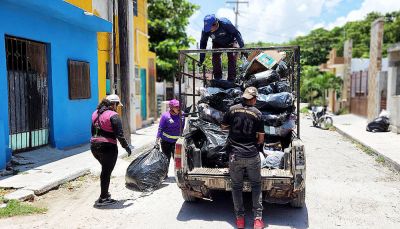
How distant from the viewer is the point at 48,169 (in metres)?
8.16

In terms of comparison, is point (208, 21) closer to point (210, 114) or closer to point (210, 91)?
point (210, 91)

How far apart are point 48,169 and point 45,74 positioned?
2755mm

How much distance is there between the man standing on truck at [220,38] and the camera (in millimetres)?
6682

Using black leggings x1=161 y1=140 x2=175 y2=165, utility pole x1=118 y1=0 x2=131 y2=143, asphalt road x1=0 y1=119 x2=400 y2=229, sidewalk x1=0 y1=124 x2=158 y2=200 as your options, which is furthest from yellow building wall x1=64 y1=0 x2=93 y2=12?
black leggings x1=161 y1=140 x2=175 y2=165

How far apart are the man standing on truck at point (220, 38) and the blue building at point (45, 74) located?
3.83 metres

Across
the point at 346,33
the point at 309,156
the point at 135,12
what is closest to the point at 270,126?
the point at 309,156

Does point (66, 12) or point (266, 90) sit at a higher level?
point (66, 12)

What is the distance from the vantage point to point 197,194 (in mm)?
5652

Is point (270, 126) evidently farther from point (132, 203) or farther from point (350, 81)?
point (350, 81)

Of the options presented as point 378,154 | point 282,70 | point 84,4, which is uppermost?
point 84,4

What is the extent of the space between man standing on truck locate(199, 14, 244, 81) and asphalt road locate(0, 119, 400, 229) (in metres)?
2.16

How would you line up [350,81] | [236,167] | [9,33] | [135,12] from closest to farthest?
[236,167] < [9,33] < [135,12] < [350,81]

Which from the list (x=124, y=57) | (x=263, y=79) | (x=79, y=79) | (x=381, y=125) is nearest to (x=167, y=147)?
(x=263, y=79)

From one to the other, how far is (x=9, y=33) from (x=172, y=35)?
16678 millimetres
